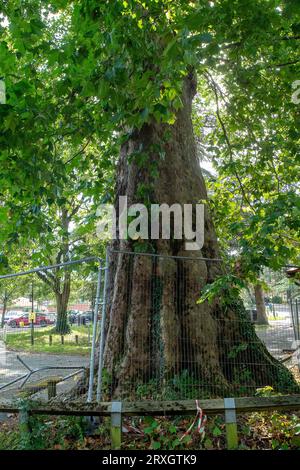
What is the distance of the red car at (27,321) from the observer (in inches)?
237

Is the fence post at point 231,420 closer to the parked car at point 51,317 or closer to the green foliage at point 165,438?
the green foliage at point 165,438

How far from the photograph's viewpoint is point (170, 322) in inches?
217

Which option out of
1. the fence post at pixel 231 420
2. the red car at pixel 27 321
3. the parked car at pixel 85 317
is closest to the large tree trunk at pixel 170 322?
the parked car at pixel 85 317

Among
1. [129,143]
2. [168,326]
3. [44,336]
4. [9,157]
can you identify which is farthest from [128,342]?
[129,143]

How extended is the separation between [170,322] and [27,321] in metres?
2.35

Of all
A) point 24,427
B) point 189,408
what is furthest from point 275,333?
point 24,427

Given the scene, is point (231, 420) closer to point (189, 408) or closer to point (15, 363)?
point (189, 408)

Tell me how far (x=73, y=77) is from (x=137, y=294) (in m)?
3.11

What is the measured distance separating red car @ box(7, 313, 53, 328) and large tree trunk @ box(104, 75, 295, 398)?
3.32ft

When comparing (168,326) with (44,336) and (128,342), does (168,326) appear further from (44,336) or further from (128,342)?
(44,336)

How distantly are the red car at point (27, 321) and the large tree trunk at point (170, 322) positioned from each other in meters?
1.01

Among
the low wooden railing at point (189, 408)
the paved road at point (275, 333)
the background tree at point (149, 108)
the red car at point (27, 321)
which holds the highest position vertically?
the background tree at point (149, 108)

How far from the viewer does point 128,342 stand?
555 centimetres
